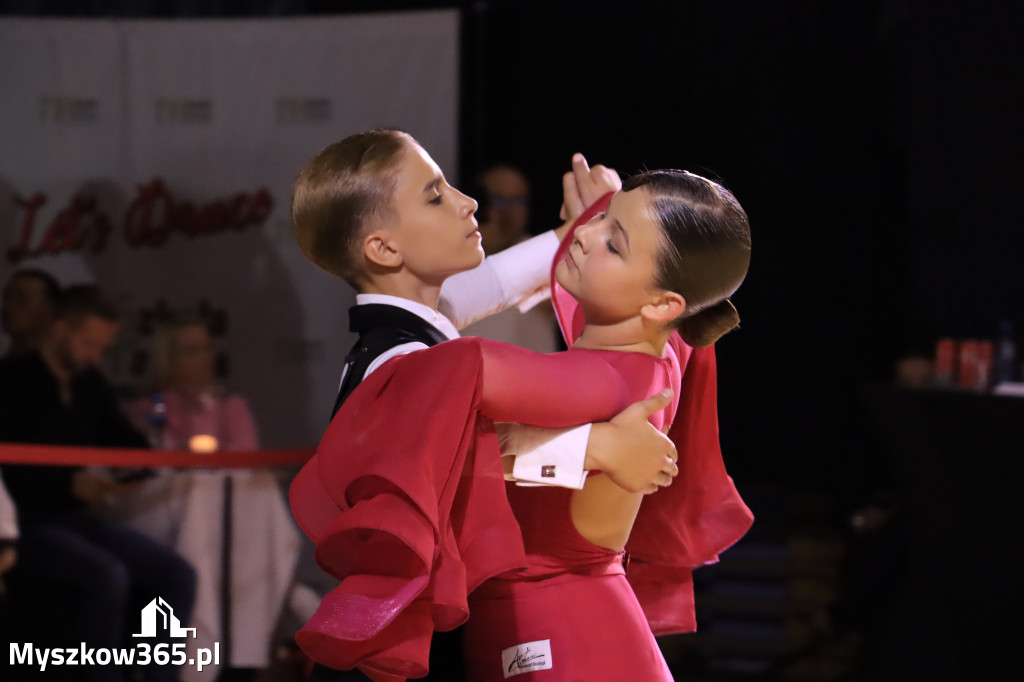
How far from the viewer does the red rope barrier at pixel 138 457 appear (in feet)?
9.91

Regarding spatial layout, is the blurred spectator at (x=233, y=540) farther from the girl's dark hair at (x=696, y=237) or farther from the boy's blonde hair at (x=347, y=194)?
the girl's dark hair at (x=696, y=237)

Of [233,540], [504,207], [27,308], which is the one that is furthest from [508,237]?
[27,308]

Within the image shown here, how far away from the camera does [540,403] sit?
1377 mm

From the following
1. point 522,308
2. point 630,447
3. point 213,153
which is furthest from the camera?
point 213,153

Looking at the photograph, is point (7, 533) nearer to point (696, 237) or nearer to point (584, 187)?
point (584, 187)

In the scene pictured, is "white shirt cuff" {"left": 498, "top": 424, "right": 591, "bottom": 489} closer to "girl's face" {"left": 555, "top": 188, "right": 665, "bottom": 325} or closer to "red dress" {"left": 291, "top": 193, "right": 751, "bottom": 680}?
"red dress" {"left": 291, "top": 193, "right": 751, "bottom": 680}

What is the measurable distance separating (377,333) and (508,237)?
1.43m

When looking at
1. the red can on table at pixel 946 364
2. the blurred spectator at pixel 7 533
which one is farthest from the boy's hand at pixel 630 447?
the red can on table at pixel 946 364

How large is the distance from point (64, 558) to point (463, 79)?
2887 mm

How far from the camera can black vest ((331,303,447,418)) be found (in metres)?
1.57

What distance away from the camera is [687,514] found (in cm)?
176

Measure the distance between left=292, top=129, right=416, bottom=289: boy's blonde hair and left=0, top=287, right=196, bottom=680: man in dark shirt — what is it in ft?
7.11

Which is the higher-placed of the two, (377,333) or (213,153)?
(213,153)

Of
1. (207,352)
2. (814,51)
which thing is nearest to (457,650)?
(207,352)
